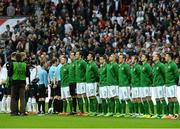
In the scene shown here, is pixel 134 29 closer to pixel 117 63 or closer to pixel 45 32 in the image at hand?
pixel 45 32

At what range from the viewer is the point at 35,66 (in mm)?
33438

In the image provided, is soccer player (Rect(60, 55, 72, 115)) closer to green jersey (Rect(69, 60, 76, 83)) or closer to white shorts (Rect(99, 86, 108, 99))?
green jersey (Rect(69, 60, 76, 83))

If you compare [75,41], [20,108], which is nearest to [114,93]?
[20,108]

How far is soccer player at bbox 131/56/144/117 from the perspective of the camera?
2923 centimetres

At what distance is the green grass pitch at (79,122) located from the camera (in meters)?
25.6

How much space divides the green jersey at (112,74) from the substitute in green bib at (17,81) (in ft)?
9.86

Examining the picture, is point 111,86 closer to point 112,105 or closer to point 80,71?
point 112,105

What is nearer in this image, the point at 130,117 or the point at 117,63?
the point at 130,117

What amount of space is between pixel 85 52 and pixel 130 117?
40.3 ft

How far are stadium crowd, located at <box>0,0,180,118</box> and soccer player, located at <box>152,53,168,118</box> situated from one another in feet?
31.9

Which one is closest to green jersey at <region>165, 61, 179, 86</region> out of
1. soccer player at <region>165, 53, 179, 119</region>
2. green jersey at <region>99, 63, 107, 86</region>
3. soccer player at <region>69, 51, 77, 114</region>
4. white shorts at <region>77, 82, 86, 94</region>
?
soccer player at <region>165, 53, 179, 119</region>

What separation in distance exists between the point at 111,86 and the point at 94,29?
47.6ft


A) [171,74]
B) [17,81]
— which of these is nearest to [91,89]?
[17,81]

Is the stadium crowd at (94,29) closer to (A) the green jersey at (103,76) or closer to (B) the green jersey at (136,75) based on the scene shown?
(A) the green jersey at (103,76)
